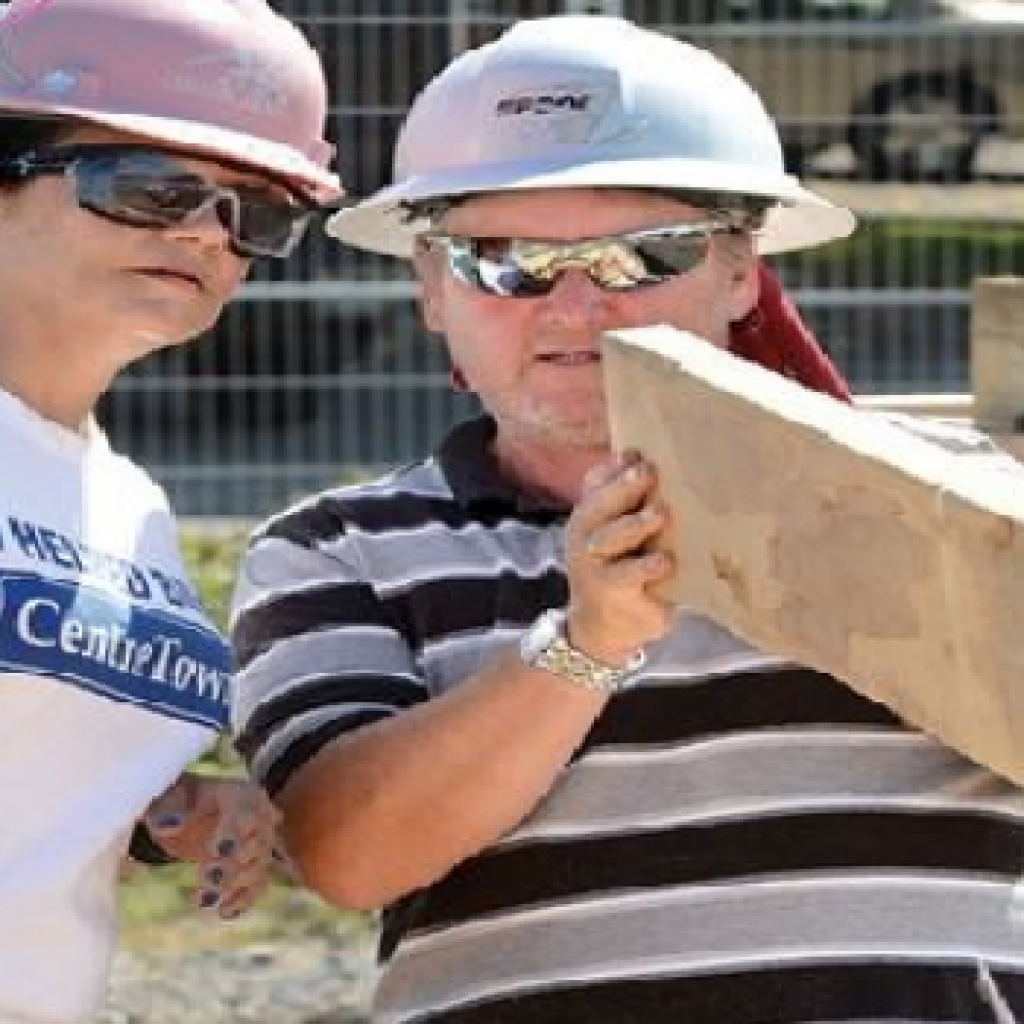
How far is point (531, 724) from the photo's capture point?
92.1 inches

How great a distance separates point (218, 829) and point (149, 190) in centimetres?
49

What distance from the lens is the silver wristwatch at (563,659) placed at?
228 cm

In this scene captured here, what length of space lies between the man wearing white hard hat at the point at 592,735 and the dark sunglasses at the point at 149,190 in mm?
169

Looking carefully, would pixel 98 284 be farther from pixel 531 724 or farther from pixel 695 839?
pixel 695 839

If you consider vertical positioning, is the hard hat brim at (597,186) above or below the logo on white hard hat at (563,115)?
below

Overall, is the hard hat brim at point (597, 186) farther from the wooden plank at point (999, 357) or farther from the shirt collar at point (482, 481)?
the wooden plank at point (999, 357)

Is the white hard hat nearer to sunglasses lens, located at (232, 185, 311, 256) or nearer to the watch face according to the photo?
sunglasses lens, located at (232, 185, 311, 256)

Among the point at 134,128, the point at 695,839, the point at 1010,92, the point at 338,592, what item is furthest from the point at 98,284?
the point at 1010,92

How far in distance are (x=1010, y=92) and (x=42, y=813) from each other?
7.39 m

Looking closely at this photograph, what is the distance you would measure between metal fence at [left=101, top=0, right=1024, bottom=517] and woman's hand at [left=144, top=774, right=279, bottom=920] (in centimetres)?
648

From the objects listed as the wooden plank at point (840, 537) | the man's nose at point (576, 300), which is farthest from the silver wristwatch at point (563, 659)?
the man's nose at point (576, 300)

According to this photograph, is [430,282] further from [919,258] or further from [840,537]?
[919,258]

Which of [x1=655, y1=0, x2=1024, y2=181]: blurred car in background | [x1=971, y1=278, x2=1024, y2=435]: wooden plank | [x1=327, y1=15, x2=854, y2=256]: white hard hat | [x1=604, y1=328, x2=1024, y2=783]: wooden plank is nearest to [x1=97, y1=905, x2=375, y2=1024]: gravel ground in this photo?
[x1=971, y1=278, x2=1024, y2=435]: wooden plank

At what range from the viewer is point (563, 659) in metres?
2.29
